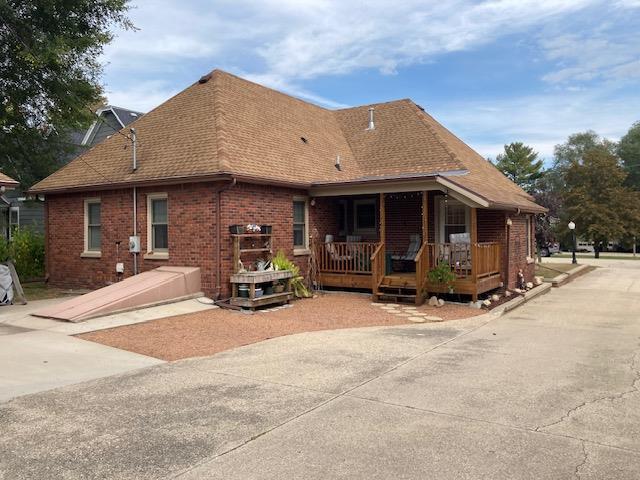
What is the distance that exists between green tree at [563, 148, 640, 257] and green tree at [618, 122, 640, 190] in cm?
2544

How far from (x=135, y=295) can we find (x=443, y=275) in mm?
6792

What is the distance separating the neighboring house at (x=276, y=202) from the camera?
12398 millimetres

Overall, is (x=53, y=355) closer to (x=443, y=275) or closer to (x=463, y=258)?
(x=443, y=275)

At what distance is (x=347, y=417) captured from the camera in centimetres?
498

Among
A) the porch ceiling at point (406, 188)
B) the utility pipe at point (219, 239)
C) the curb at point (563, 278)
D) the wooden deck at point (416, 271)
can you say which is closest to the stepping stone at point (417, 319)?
the wooden deck at point (416, 271)

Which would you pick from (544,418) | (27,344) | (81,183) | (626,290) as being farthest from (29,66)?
(626,290)

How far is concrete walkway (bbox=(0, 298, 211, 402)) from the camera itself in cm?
614

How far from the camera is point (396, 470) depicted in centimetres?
386

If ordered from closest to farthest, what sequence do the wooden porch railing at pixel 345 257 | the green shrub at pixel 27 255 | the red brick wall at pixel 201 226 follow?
the red brick wall at pixel 201 226 → the wooden porch railing at pixel 345 257 → the green shrub at pixel 27 255

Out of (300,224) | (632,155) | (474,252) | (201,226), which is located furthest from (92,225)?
(632,155)

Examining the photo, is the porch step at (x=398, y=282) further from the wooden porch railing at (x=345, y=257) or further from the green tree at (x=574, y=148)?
the green tree at (x=574, y=148)

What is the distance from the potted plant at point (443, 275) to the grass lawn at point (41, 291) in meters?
9.43

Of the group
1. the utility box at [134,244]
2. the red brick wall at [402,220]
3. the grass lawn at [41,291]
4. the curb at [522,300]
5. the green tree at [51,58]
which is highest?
the green tree at [51,58]

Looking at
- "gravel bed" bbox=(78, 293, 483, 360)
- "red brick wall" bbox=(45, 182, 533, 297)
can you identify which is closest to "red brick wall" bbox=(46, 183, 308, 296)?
"red brick wall" bbox=(45, 182, 533, 297)
